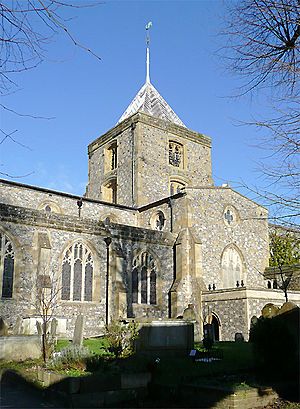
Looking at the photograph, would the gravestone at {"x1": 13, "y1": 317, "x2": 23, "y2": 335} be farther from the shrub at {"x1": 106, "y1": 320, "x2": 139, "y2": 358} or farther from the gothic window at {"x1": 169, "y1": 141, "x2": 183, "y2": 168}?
the gothic window at {"x1": 169, "y1": 141, "x2": 183, "y2": 168}

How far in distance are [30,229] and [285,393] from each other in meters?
15.3

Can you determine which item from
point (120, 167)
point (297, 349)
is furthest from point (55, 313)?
point (120, 167)

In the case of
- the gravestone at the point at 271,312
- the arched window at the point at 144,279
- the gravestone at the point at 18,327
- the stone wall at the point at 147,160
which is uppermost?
the stone wall at the point at 147,160

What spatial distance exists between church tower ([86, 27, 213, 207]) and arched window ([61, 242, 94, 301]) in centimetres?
1052

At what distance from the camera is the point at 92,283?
75.8 ft

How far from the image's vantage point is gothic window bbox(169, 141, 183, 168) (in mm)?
37334

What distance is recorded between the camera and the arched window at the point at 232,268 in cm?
2869

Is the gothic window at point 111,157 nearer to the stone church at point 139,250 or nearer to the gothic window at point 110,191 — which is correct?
the gothic window at point 110,191

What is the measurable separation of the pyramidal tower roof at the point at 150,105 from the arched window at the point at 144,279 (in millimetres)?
17637

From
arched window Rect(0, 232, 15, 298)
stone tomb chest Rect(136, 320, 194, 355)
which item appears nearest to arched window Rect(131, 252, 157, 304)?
arched window Rect(0, 232, 15, 298)

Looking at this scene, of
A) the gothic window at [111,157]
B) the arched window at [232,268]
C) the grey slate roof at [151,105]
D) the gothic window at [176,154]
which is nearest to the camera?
the arched window at [232,268]

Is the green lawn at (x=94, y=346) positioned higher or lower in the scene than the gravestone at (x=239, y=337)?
higher

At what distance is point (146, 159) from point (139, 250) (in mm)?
11478

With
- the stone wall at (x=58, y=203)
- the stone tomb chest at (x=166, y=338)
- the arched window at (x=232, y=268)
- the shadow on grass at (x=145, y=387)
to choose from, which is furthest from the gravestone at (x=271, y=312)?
the stone wall at (x=58, y=203)
